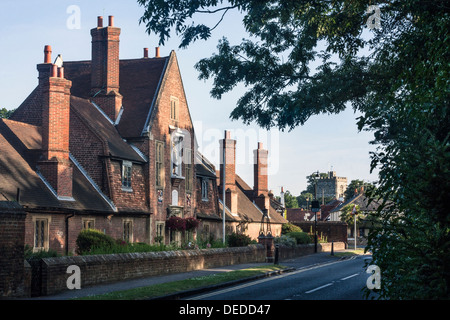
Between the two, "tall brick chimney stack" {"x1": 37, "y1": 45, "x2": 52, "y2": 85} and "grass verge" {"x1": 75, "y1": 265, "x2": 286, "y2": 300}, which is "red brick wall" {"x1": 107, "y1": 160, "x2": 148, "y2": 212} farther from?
"grass verge" {"x1": 75, "y1": 265, "x2": 286, "y2": 300}

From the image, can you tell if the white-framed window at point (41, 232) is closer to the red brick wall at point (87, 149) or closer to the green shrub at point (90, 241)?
the green shrub at point (90, 241)

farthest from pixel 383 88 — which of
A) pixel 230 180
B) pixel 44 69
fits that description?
pixel 230 180

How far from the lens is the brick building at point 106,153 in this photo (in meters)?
28.8

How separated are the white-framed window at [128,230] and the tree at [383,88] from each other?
13.9 metres

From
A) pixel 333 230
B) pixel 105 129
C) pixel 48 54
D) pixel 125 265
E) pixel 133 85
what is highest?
pixel 48 54

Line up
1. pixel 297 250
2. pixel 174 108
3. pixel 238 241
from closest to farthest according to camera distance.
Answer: pixel 238 241, pixel 174 108, pixel 297 250

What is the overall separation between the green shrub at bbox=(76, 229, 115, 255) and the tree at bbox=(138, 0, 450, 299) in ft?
28.8

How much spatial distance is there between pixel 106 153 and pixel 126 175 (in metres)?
2.47

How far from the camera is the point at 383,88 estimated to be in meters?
18.8

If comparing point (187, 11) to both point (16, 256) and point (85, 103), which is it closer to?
point (16, 256)

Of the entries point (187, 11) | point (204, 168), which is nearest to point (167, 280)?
point (187, 11)

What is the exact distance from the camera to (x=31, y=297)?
17.7 meters

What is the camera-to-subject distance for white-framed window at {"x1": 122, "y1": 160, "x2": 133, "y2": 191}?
34.9m

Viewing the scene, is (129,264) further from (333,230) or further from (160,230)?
(333,230)
